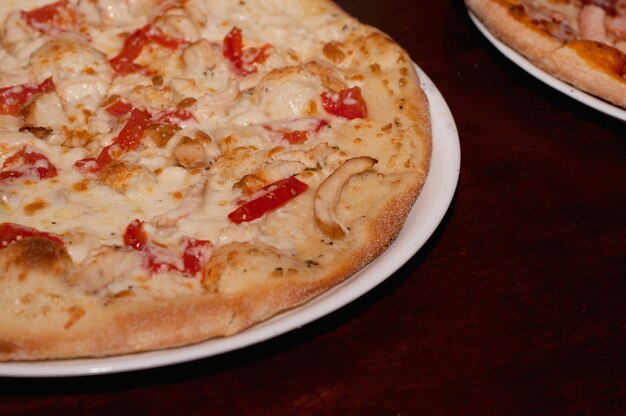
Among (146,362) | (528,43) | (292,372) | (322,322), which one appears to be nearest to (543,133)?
(528,43)

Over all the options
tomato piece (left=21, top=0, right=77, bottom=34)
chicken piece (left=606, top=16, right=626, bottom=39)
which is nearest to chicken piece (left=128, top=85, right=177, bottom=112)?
tomato piece (left=21, top=0, right=77, bottom=34)

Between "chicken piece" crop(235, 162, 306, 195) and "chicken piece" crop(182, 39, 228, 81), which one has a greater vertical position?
"chicken piece" crop(182, 39, 228, 81)

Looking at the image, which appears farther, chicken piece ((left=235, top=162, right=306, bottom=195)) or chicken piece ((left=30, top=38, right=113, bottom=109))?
chicken piece ((left=30, top=38, right=113, bottom=109))

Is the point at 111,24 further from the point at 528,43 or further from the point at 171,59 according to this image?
the point at 528,43

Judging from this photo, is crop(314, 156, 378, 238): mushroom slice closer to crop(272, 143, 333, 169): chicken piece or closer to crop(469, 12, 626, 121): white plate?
crop(272, 143, 333, 169): chicken piece

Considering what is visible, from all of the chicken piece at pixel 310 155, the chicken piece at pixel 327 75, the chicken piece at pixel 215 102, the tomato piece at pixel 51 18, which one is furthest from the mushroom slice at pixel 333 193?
the tomato piece at pixel 51 18

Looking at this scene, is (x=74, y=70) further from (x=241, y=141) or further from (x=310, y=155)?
(x=310, y=155)

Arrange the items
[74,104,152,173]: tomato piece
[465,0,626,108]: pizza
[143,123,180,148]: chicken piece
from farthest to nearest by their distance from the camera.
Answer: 1. [465,0,626,108]: pizza
2. [143,123,180,148]: chicken piece
3. [74,104,152,173]: tomato piece
